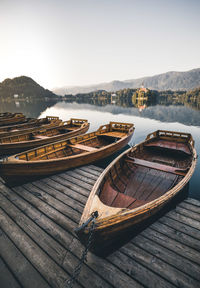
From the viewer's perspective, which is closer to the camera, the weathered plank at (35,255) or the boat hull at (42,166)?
the weathered plank at (35,255)

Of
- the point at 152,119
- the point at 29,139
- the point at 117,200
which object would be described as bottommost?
the point at 152,119

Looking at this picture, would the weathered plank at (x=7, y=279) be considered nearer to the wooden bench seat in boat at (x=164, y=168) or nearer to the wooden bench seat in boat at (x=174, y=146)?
the wooden bench seat in boat at (x=164, y=168)

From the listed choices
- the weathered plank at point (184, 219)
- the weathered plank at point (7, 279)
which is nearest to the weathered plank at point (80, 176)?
the weathered plank at point (184, 219)

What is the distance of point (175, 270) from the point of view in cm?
322

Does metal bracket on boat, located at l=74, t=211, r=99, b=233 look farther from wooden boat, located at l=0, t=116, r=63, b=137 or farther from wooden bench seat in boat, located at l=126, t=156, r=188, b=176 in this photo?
wooden boat, located at l=0, t=116, r=63, b=137

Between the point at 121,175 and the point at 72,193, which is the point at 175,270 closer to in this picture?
the point at 121,175

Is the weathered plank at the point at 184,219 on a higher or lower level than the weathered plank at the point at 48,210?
lower

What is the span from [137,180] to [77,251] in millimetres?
3638

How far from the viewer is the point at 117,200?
450 centimetres

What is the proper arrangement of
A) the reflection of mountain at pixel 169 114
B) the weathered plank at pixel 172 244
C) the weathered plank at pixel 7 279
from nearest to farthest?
the weathered plank at pixel 7 279 → the weathered plank at pixel 172 244 → the reflection of mountain at pixel 169 114

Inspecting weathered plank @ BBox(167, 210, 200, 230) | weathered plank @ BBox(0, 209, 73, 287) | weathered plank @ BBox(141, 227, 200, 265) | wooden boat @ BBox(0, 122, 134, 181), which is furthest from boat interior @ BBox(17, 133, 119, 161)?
weathered plank @ BBox(141, 227, 200, 265)

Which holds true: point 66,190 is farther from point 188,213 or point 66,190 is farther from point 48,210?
point 188,213

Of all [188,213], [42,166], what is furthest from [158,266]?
[42,166]

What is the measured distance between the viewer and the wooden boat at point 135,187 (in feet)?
10.4
